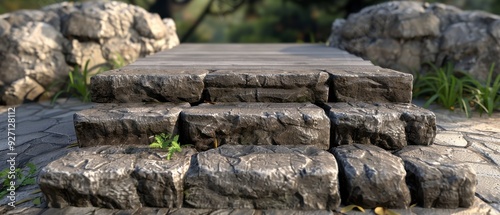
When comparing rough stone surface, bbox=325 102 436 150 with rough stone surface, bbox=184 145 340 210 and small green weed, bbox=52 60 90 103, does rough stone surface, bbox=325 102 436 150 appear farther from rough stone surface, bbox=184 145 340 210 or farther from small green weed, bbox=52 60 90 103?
small green weed, bbox=52 60 90 103

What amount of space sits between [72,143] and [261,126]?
1.27 m

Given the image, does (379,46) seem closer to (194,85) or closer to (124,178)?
(194,85)

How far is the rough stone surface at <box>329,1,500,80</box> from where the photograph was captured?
148 inches

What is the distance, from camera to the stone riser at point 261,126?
1.91m

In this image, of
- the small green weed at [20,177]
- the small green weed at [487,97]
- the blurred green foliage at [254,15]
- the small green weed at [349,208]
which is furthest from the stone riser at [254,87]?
the blurred green foliage at [254,15]

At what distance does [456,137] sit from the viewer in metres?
2.59

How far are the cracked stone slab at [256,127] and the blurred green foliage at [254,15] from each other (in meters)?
5.37

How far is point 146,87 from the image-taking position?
213 centimetres

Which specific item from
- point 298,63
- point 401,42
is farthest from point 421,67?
point 298,63

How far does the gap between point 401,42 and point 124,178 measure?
3311mm

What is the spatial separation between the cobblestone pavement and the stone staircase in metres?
0.10

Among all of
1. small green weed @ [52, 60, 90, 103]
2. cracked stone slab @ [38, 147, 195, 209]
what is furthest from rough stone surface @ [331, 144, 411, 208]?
small green weed @ [52, 60, 90, 103]

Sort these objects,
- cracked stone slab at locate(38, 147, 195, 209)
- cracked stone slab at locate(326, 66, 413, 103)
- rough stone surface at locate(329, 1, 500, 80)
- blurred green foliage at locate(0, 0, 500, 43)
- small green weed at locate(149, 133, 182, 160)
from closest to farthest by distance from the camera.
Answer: cracked stone slab at locate(38, 147, 195, 209) < small green weed at locate(149, 133, 182, 160) < cracked stone slab at locate(326, 66, 413, 103) < rough stone surface at locate(329, 1, 500, 80) < blurred green foliage at locate(0, 0, 500, 43)

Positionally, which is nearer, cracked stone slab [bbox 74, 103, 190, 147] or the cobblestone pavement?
the cobblestone pavement
